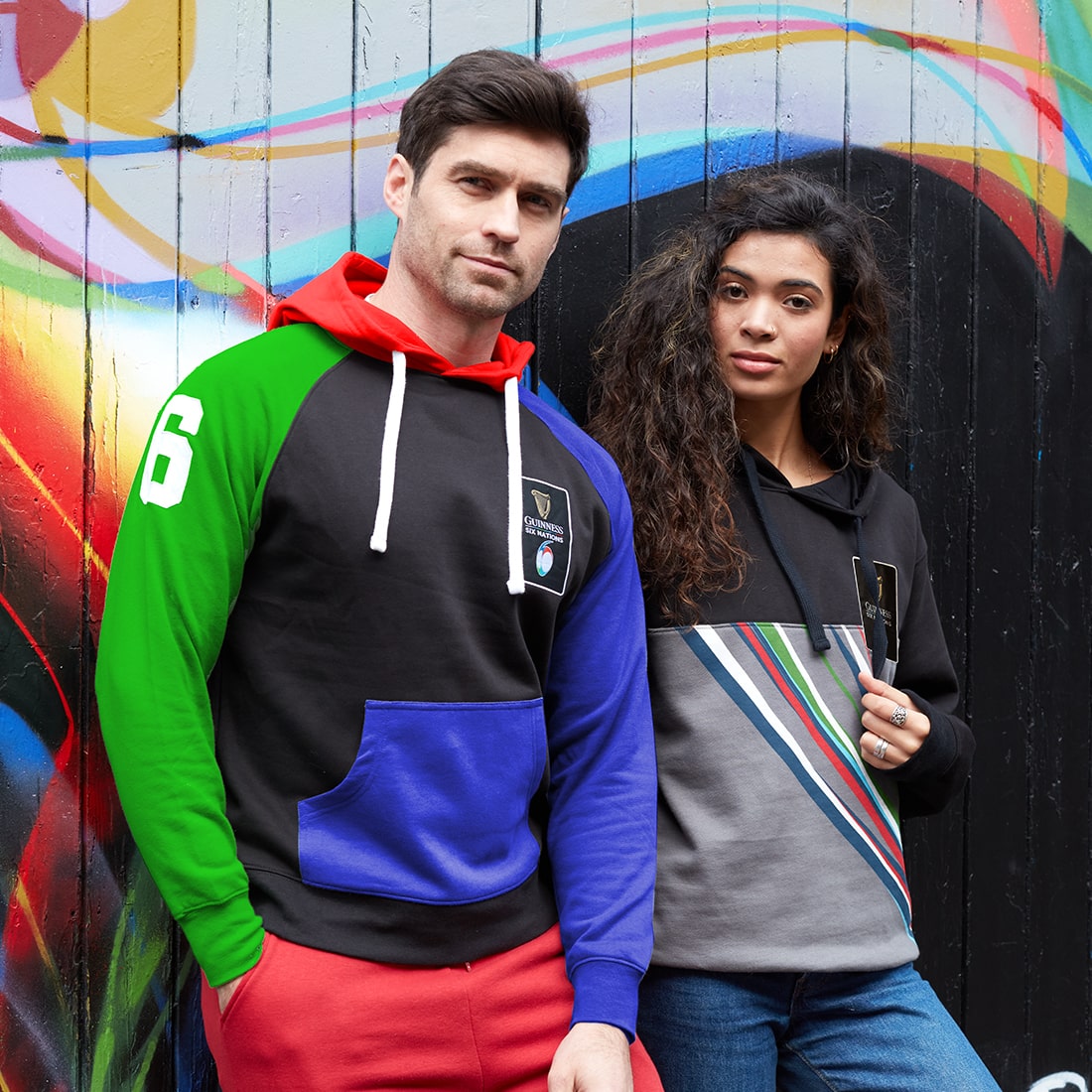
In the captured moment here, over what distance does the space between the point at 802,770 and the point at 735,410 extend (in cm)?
59

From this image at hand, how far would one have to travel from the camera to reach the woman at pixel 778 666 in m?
1.69

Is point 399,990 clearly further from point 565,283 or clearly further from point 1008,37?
point 1008,37

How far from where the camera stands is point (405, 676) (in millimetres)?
1469

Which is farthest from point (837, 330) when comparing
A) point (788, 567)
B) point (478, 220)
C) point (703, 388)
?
point (478, 220)

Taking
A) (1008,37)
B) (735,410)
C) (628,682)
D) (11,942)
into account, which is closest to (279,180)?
(735,410)

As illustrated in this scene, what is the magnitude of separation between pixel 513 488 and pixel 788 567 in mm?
486

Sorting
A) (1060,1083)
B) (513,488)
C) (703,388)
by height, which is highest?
(703,388)

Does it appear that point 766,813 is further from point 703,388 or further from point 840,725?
point 703,388

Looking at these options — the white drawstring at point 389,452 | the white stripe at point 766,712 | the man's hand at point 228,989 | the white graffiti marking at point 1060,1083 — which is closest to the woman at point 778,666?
the white stripe at point 766,712

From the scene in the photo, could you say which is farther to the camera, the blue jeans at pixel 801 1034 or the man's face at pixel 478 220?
the blue jeans at pixel 801 1034

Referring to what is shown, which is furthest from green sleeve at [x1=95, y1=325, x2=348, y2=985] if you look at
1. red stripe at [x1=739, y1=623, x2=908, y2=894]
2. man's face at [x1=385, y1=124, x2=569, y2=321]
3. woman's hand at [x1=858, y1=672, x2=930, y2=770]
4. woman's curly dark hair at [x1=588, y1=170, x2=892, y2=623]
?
woman's hand at [x1=858, y1=672, x2=930, y2=770]

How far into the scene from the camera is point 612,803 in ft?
5.32

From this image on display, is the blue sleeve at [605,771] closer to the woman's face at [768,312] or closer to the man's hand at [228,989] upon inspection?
the woman's face at [768,312]

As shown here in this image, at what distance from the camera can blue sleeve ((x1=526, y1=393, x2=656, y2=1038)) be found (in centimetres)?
156
